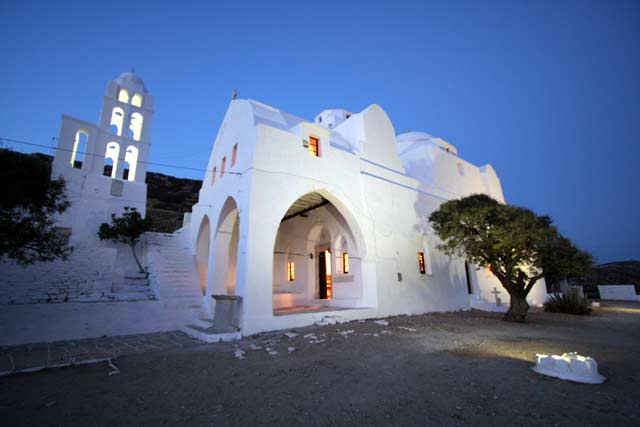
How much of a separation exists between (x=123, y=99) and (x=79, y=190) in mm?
5715

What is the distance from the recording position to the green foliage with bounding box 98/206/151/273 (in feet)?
38.7

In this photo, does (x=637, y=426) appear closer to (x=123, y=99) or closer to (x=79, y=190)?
(x=79, y=190)

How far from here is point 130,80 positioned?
15.7 metres

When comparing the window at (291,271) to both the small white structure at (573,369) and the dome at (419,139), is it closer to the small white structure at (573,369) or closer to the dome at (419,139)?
the dome at (419,139)

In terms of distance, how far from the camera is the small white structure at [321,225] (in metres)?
8.02

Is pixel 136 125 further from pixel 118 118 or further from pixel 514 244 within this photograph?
pixel 514 244

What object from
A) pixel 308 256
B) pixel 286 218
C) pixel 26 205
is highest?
pixel 286 218

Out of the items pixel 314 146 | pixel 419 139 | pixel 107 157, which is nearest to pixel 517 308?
pixel 314 146

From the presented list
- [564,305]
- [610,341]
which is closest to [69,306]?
[610,341]

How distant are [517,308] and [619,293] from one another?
55.8ft

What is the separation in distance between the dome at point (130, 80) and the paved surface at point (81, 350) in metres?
14.1

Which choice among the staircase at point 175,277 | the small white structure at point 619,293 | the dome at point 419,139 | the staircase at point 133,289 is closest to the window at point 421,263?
the dome at point 419,139

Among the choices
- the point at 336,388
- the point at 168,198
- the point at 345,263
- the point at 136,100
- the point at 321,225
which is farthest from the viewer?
the point at 168,198

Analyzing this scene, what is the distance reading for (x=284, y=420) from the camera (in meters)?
2.73
